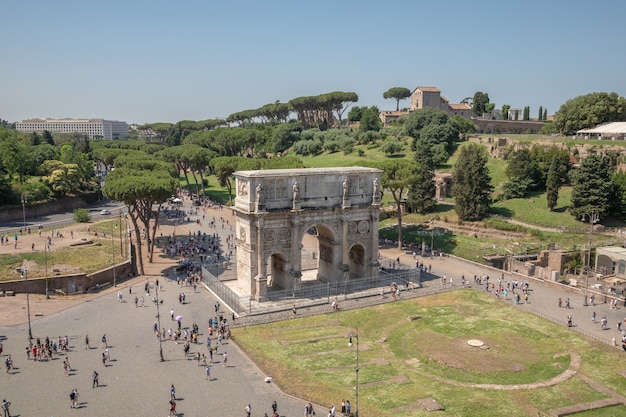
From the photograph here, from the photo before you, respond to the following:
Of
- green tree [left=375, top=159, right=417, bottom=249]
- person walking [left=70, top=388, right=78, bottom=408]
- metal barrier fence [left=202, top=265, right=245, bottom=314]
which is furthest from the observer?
green tree [left=375, top=159, right=417, bottom=249]

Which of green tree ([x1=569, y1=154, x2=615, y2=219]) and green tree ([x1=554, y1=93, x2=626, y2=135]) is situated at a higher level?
green tree ([x1=554, y1=93, x2=626, y2=135])

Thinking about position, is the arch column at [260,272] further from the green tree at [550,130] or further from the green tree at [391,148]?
the green tree at [550,130]

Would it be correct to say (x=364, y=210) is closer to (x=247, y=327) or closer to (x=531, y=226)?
(x=247, y=327)

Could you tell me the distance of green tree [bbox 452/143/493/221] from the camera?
70.6 meters

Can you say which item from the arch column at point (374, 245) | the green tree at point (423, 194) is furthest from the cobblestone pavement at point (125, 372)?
the green tree at point (423, 194)

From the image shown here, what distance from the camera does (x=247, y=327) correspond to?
40.2 m

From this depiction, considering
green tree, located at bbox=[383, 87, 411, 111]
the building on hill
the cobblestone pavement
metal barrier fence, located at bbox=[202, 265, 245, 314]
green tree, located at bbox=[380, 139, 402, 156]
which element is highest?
green tree, located at bbox=[383, 87, 411, 111]

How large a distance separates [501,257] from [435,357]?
87.9 ft

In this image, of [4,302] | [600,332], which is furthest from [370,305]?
[4,302]

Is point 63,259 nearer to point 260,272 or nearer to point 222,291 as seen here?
point 222,291

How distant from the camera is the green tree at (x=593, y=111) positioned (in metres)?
93.2

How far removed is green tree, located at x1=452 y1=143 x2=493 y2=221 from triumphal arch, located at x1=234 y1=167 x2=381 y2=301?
26091mm

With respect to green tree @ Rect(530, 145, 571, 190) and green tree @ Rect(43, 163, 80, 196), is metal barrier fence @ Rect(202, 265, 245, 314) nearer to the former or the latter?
green tree @ Rect(43, 163, 80, 196)

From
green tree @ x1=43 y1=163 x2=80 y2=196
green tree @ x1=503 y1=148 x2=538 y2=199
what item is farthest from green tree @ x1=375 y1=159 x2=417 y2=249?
green tree @ x1=43 y1=163 x2=80 y2=196
